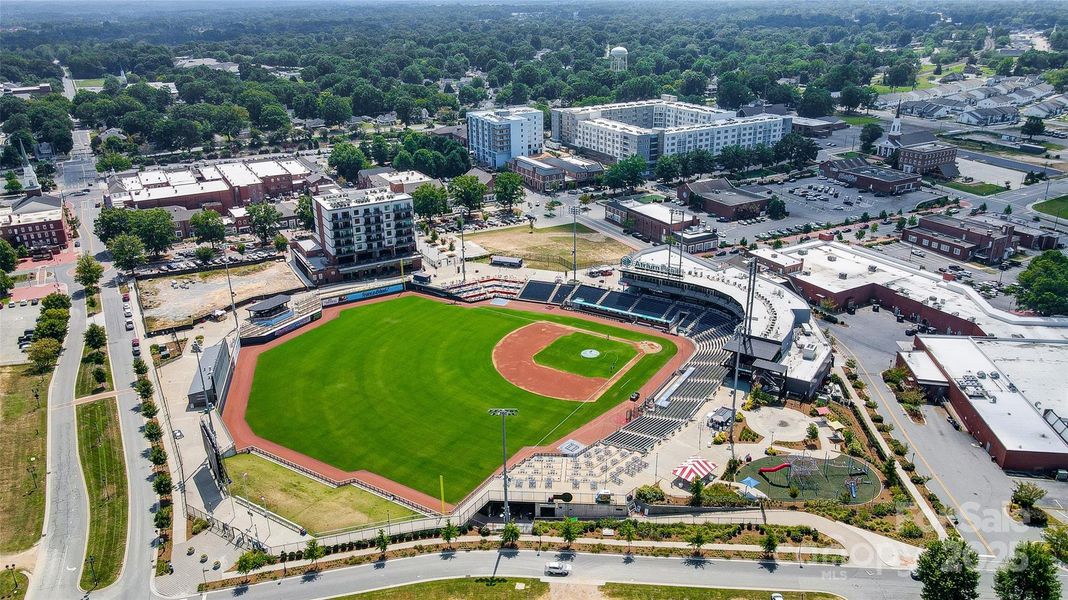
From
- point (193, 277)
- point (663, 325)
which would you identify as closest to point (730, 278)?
point (663, 325)

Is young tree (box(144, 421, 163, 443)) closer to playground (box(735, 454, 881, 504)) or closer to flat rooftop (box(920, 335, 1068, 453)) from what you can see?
playground (box(735, 454, 881, 504))

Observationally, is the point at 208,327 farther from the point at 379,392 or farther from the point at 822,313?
the point at 822,313

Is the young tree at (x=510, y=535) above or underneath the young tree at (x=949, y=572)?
underneath

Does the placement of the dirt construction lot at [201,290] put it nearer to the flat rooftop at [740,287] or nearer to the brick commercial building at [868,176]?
the flat rooftop at [740,287]

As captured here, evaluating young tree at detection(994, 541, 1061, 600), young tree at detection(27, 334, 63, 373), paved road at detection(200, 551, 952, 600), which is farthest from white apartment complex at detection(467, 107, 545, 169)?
young tree at detection(994, 541, 1061, 600)

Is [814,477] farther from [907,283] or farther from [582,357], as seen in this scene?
[907,283]

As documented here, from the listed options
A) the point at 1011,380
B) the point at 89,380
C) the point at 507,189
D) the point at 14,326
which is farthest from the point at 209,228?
the point at 1011,380

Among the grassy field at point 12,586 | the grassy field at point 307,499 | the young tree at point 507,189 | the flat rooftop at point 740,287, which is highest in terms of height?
the young tree at point 507,189

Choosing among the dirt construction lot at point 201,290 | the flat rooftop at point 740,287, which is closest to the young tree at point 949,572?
the flat rooftop at point 740,287
